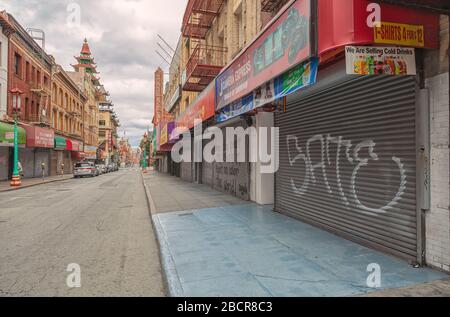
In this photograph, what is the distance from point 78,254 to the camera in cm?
591

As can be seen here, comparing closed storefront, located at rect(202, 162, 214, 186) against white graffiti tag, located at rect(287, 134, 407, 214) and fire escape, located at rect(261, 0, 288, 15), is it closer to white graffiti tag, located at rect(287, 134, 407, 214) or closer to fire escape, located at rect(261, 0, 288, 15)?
fire escape, located at rect(261, 0, 288, 15)

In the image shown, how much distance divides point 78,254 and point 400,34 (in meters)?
6.48

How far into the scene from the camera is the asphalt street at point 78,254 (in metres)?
4.32

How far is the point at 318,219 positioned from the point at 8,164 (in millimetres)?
28908

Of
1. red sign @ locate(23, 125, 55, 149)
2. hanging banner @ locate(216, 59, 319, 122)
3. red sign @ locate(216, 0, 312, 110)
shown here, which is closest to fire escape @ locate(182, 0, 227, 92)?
red sign @ locate(216, 0, 312, 110)

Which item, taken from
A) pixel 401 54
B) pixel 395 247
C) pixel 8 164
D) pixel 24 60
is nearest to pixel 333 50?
pixel 401 54

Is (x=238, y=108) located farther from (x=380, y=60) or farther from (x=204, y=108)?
(x=380, y=60)

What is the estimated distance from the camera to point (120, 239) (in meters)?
7.12

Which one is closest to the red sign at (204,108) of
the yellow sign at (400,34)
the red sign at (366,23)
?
the red sign at (366,23)

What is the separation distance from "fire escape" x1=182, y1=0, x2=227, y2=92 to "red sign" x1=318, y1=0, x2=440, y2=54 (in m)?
11.0

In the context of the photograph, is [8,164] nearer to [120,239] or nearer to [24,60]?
[24,60]

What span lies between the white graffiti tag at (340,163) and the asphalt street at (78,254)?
382 cm

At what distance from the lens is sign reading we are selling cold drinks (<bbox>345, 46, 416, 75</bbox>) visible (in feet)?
14.8

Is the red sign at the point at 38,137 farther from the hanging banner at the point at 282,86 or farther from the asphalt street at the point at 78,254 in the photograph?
the hanging banner at the point at 282,86
